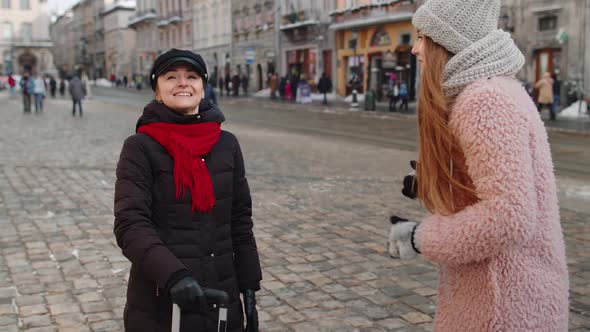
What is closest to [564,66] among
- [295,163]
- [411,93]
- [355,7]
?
[411,93]

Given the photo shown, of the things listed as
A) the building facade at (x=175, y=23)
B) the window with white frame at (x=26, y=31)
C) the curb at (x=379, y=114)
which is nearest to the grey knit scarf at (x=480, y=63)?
the curb at (x=379, y=114)

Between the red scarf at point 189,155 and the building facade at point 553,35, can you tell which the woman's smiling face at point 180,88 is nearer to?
the red scarf at point 189,155

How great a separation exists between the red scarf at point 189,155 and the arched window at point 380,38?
32.8 metres

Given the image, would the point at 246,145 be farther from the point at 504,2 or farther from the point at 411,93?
the point at 411,93

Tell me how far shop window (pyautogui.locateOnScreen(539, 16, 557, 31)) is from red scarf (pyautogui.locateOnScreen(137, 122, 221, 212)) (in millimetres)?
25284

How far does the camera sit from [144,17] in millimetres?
74750

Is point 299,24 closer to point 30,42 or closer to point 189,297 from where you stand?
point 189,297

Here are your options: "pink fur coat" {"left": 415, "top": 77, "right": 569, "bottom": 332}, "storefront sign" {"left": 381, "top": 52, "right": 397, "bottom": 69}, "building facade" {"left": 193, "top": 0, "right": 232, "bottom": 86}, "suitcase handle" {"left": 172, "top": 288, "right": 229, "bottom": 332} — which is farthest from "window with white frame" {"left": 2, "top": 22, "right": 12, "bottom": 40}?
"pink fur coat" {"left": 415, "top": 77, "right": 569, "bottom": 332}

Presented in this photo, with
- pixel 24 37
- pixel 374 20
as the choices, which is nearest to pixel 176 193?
pixel 374 20

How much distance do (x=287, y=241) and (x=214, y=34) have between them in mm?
52615

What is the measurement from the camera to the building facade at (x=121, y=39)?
87625 mm

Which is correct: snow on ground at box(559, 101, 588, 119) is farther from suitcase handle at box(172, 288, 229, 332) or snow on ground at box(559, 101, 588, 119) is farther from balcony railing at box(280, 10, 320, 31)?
suitcase handle at box(172, 288, 229, 332)

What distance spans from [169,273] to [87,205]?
A: 5991 mm

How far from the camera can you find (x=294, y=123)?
2089cm
